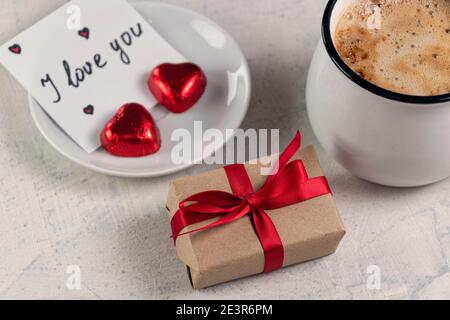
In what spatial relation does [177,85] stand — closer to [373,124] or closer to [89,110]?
[89,110]

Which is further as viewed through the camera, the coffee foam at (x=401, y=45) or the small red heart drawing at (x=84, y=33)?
the small red heart drawing at (x=84, y=33)

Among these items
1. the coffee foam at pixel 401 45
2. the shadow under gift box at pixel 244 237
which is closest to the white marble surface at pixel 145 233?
the shadow under gift box at pixel 244 237

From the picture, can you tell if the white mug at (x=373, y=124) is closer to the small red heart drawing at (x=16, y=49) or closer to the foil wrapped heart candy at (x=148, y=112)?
the foil wrapped heart candy at (x=148, y=112)

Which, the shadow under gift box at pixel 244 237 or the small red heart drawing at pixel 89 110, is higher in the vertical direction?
the small red heart drawing at pixel 89 110

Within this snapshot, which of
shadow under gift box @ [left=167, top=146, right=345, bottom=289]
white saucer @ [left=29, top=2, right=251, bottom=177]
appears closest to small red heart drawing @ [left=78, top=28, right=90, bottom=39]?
white saucer @ [left=29, top=2, right=251, bottom=177]
